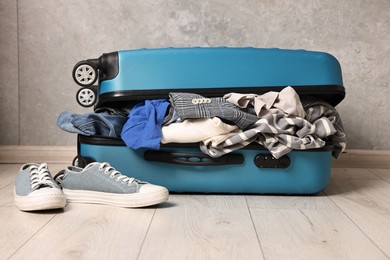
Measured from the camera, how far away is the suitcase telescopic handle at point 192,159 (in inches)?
49.3

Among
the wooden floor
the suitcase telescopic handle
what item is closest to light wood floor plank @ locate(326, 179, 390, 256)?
the wooden floor

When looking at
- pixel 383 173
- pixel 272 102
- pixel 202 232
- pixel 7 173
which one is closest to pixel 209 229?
pixel 202 232

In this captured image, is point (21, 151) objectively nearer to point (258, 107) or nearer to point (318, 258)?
point (258, 107)

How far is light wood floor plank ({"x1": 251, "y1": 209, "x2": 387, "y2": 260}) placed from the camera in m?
0.83

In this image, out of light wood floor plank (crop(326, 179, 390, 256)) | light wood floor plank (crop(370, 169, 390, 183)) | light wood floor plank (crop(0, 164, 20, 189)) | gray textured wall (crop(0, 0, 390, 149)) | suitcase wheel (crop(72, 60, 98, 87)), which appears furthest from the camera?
gray textured wall (crop(0, 0, 390, 149))

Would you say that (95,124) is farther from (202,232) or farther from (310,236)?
(310,236)

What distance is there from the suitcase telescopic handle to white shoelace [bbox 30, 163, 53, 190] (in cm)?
26

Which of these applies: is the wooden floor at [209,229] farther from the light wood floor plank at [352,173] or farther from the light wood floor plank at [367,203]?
the light wood floor plank at [352,173]

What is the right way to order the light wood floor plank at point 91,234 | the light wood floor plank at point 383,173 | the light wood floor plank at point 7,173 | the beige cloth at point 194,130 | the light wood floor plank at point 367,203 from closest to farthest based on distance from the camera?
the light wood floor plank at point 91,234 < the light wood floor plank at point 367,203 < the beige cloth at point 194,130 < the light wood floor plank at point 7,173 < the light wood floor plank at point 383,173

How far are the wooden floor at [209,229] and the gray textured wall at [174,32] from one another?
623 mm

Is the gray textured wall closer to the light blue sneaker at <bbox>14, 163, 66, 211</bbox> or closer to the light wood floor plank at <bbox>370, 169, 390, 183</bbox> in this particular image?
the light wood floor plank at <bbox>370, 169, 390, 183</bbox>

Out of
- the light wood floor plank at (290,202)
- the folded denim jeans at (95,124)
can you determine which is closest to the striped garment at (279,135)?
the light wood floor plank at (290,202)

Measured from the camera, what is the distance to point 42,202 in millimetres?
1033

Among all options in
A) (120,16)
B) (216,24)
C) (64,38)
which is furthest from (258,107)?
(64,38)
